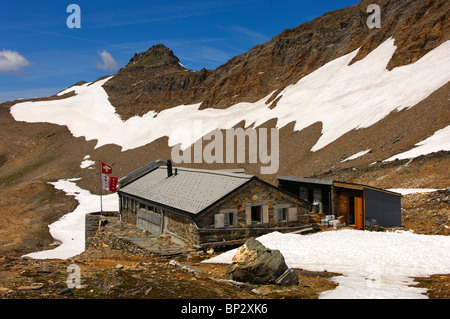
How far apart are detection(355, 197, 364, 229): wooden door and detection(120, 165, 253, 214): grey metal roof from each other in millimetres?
6940

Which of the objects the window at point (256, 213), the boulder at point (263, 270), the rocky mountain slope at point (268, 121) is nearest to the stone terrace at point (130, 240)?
the window at point (256, 213)

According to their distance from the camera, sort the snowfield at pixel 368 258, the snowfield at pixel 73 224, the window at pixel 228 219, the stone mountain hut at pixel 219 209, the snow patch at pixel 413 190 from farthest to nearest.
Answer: the snowfield at pixel 73 224
the snow patch at pixel 413 190
the window at pixel 228 219
the stone mountain hut at pixel 219 209
the snowfield at pixel 368 258

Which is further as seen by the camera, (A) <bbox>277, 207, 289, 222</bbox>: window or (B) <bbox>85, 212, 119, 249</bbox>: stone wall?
(B) <bbox>85, 212, 119, 249</bbox>: stone wall

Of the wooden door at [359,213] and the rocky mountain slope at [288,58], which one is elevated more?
the rocky mountain slope at [288,58]

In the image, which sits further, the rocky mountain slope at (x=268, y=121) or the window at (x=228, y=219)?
the rocky mountain slope at (x=268, y=121)

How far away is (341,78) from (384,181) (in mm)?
35807

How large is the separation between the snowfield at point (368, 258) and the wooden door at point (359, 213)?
2433mm

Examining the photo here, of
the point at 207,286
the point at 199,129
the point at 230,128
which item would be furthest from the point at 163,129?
the point at 207,286

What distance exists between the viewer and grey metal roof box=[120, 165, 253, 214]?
805 inches

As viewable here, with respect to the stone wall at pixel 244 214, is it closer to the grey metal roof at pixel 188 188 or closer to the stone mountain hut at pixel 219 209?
the stone mountain hut at pixel 219 209

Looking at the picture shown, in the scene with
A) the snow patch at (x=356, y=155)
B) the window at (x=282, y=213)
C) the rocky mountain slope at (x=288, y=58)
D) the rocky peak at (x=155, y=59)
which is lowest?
the window at (x=282, y=213)

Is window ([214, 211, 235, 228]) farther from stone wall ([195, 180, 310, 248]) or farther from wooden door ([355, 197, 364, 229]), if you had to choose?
wooden door ([355, 197, 364, 229])

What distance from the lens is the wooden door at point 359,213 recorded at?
21.8m

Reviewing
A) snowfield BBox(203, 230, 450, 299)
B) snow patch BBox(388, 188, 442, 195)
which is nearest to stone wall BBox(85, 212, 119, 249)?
snowfield BBox(203, 230, 450, 299)
